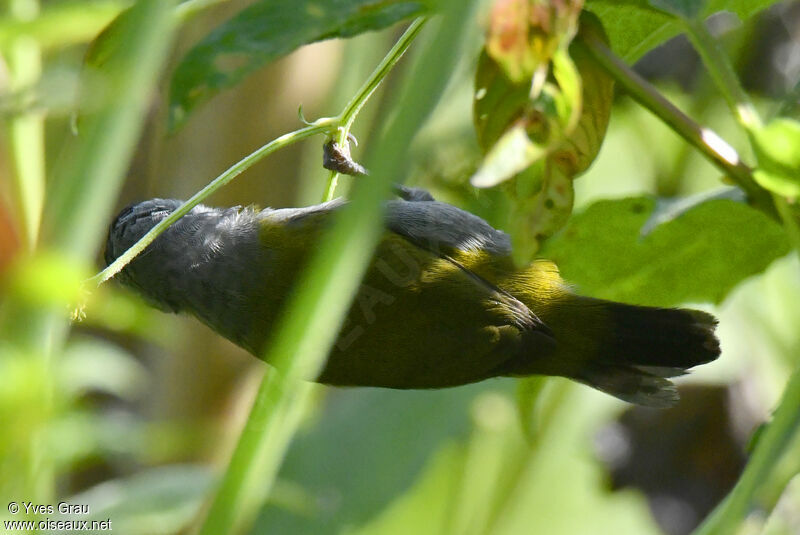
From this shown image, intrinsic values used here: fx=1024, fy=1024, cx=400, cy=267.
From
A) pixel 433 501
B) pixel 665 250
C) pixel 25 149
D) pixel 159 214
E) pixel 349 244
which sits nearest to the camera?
pixel 349 244

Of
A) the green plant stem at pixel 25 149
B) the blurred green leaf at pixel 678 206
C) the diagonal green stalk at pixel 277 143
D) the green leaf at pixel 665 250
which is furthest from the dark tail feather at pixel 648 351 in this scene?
the green plant stem at pixel 25 149

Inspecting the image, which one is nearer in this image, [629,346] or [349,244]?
[349,244]

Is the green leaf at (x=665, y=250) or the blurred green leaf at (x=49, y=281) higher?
the green leaf at (x=665, y=250)

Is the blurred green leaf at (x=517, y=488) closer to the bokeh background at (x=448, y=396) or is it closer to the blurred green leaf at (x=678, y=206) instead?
the bokeh background at (x=448, y=396)

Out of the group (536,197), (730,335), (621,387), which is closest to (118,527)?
(621,387)

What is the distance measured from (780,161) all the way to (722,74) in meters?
0.09

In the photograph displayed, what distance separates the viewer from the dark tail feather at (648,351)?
1.44m

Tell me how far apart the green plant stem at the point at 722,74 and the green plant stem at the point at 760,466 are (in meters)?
0.21

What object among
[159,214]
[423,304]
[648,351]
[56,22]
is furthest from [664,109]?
[159,214]

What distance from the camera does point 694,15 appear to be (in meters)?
0.83

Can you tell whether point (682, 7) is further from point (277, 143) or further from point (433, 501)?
point (433, 501)

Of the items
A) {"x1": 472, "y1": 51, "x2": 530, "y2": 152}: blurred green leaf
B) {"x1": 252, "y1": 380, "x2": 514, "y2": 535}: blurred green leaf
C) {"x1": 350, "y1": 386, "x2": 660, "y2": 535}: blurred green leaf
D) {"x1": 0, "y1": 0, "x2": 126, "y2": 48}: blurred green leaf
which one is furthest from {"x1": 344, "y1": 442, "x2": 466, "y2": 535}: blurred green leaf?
{"x1": 472, "y1": 51, "x2": 530, "y2": 152}: blurred green leaf

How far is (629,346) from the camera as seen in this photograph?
1562 mm

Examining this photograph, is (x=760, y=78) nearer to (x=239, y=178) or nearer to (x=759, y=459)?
(x=239, y=178)
